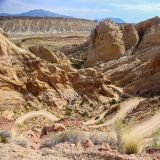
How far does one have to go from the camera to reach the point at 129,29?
67250 millimetres

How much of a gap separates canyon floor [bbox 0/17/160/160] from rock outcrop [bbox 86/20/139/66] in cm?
866

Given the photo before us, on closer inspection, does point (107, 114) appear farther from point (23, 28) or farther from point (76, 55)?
point (23, 28)

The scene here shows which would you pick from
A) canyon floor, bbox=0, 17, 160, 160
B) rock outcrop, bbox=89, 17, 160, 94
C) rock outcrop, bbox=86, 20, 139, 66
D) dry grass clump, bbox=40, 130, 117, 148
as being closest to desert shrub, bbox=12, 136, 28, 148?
canyon floor, bbox=0, 17, 160, 160

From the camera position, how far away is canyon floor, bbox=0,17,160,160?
1139cm

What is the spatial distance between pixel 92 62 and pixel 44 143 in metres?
49.5

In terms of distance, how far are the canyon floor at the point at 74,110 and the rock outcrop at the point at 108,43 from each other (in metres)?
8.66

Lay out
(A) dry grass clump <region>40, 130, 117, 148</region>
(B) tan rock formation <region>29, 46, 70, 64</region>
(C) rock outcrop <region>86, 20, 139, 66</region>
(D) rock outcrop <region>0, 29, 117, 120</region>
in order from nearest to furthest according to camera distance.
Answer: (A) dry grass clump <region>40, 130, 117, 148</region> → (D) rock outcrop <region>0, 29, 117, 120</region> → (B) tan rock formation <region>29, 46, 70, 64</region> → (C) rock outcrop <region>86, 20, 139, 66</region>

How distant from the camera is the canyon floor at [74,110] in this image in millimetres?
11391

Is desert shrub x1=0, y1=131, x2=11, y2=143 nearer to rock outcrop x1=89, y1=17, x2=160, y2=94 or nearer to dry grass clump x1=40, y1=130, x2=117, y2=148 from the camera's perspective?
dry grass clump x1=40, y1=130, x2=117, y2=148

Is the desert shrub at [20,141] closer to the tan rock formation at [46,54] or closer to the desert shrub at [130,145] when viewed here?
the desert shrub at [130,145]

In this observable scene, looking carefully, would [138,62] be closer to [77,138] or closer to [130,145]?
[77,138]

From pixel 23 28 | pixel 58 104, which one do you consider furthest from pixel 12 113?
pixel 23 28

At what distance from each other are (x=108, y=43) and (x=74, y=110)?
3039 cm

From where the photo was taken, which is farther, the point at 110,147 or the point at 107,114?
the point at 107,114
